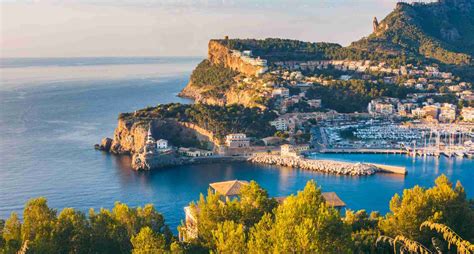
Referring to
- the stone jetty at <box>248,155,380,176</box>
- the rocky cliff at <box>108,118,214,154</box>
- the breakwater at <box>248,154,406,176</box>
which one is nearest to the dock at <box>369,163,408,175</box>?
the breakwater at <box>248,154,406,176</box>

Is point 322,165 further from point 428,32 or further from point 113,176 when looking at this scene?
point 428,32

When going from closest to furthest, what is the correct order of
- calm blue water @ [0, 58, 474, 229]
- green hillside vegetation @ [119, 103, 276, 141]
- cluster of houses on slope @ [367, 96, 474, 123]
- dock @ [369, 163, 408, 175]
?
calm blue water @ [0, 58, 474, 229], dock @ [369, 163, 408, 175], green hillside vegetation @ [119, 103, 276, 141], cluster of houses on slope @ [367, 96, 474, 123]

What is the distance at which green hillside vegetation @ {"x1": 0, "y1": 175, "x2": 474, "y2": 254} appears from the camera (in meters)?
14.2

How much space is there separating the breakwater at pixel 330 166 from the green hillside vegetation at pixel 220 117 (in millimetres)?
4892

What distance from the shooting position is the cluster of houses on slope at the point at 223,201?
19062 mm

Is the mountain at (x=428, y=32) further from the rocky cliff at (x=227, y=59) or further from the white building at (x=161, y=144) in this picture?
the white building at (x=161, y=144)

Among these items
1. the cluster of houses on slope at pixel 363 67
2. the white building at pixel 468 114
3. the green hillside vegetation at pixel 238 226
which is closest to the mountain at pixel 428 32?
the cluster of houses on slope at pixel 363 67

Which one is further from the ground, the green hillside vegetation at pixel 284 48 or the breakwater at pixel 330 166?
the green hillside vegetation at pixel 284 48

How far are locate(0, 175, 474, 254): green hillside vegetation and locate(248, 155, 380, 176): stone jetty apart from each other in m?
15.3

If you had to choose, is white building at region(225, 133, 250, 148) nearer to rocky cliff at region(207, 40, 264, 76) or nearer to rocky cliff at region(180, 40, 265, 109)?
rocky cliff at region(180, 40, 265, 109)

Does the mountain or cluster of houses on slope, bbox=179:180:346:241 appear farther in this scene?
the mountain

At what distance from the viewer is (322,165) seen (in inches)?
1394

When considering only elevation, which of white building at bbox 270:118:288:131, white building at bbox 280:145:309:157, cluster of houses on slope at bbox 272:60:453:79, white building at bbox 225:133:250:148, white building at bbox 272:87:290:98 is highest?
cluster of houses on slope at bbox 272:60:453:79

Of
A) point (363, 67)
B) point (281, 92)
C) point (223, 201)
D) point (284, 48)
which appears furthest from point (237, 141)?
point (284, 48)
